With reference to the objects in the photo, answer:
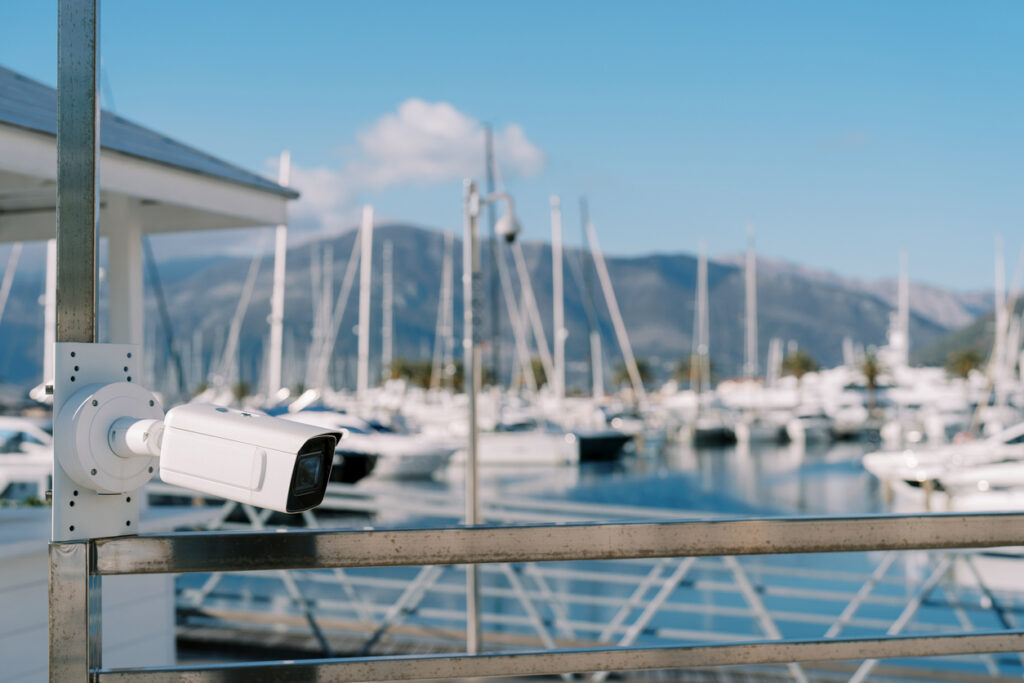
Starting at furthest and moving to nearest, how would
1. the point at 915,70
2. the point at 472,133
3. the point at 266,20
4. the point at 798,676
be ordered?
1. the point at 266,20
2. the point at 915,70
3. the point at 472,133
4. the point at 798,676

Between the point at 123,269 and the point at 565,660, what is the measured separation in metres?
3.75

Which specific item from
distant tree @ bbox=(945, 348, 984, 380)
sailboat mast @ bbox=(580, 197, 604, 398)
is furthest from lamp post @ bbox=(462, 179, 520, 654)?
distant tree @ bbox=(945, 348, 984, 380)

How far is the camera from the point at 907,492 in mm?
23797

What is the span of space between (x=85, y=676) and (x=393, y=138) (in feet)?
574

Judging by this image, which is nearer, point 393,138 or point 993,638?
point 993,638

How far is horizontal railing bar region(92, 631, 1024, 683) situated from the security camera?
407 millimetres

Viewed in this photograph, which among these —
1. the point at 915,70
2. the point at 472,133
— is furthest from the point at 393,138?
the point at 472,133

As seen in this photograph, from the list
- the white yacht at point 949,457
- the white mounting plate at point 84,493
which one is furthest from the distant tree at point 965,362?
the white mounting plate at point 84,493

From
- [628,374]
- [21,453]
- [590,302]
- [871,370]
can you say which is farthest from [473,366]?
[628,374]

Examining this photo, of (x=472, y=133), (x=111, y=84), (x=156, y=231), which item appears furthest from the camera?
(x=472, y=133)

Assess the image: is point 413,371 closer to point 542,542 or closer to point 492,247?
point 492,247

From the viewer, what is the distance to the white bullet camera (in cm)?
152

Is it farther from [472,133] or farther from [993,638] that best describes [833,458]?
[993,638]

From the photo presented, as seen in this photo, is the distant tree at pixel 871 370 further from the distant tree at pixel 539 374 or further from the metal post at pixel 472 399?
the metal post at pixel 472 399
